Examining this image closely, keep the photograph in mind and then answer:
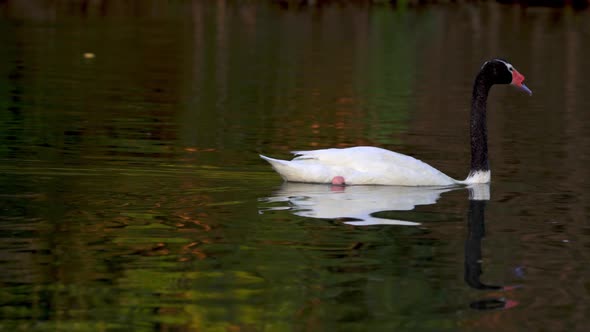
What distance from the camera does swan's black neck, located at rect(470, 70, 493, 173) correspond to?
1467cm

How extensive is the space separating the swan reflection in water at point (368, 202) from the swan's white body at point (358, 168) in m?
0.08

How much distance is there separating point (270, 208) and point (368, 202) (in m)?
0.99

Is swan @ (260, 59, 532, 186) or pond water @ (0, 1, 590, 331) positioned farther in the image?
swan @ (260, 59, 532, 186)

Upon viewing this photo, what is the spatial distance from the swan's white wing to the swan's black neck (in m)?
0.81

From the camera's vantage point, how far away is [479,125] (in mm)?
15039

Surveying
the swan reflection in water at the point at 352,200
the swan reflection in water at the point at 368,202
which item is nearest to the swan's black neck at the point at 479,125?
the swan reflection in water at the point at 368,202

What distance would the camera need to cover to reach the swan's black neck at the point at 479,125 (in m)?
14.7

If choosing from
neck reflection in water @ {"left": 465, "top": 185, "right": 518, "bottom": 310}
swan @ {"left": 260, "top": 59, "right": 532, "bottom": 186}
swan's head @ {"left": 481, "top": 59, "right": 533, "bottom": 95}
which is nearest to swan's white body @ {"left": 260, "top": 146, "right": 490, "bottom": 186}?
swan @ {"left": 260, "top": 59, "right": 532, "bottom": 186}

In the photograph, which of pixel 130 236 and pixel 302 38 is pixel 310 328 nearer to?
pixel 130 236

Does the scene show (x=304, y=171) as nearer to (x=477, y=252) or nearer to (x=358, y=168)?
(x=358, y=168)

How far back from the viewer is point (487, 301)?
8758mm

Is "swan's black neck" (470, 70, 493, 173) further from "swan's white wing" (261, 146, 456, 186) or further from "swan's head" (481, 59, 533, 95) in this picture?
"swan's white wing" (261, 146, 456, 186)

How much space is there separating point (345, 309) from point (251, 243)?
2.29 meters

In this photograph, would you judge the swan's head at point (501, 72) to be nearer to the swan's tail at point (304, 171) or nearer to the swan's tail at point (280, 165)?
the swan's tail at point (304, 171)
